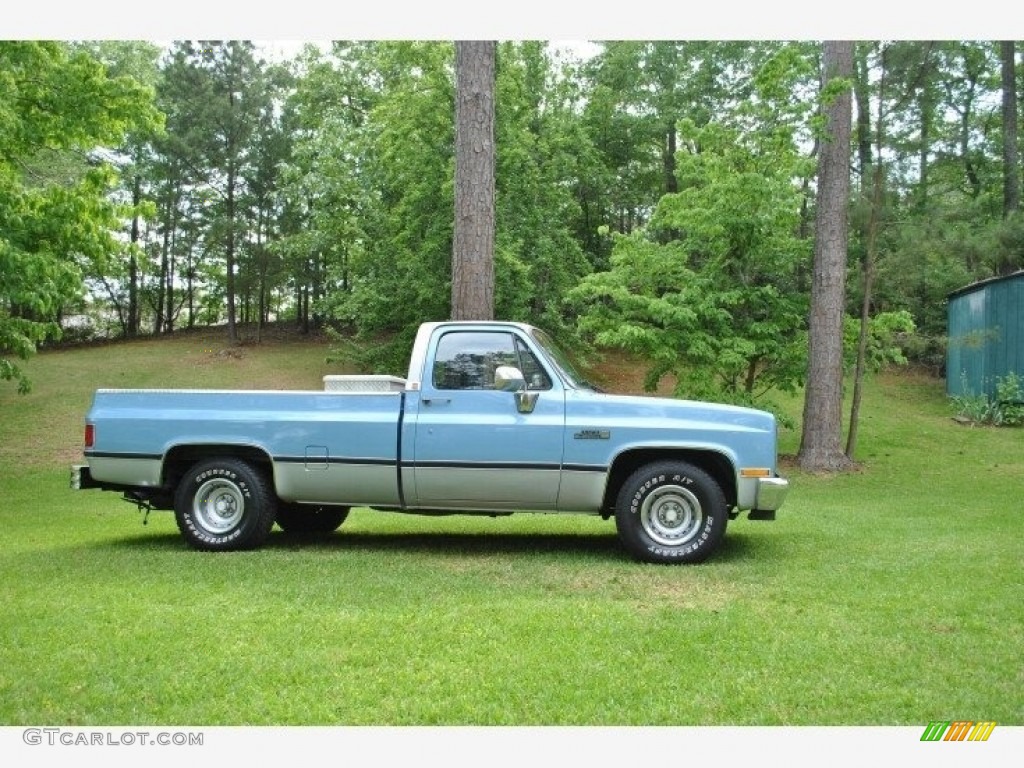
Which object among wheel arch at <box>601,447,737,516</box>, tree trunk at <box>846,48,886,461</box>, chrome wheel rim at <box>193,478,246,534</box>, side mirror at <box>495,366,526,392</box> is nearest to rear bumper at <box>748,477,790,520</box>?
wheel arch at <box>601,447,737,516</box>

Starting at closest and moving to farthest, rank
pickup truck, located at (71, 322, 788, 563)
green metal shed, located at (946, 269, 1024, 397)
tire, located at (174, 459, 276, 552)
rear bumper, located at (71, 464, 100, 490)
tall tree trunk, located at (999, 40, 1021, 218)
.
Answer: pickup truck, located at (71, 322, 788, 563), tire, located at (174, 459, 276, 552), rear bumper, located at (71, 464, 100, 490), green metal shed, located at (946, 269, 1024, 397), tall tree trunk, located at (999, 40, 1021, 218)

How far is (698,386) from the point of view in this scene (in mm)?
15656

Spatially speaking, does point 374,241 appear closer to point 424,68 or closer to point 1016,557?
point 424,68

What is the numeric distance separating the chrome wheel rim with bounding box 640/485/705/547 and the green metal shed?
15292 mm

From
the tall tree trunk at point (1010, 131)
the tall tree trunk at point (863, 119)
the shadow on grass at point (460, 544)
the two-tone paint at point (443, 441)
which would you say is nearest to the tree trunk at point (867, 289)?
the tall tree trunk at point (863, 119)

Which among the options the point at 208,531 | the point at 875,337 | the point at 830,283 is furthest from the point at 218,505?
the point at 875,337

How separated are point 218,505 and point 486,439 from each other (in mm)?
2523

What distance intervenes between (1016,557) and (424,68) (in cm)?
1965

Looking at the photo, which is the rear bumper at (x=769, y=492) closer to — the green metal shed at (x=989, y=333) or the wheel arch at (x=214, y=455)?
the wheel arch at (x=214, y=455)

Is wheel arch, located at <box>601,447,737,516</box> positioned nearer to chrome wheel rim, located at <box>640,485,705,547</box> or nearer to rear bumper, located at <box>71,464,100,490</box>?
chrome wheel rim, located at <box>640,485,705,547</box>

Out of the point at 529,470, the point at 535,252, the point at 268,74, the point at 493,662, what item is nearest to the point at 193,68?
→ the point at 268,74

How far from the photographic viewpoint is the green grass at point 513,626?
4246 mm

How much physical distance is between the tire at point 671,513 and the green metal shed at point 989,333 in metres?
15.3

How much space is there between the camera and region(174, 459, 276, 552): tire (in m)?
8.05
